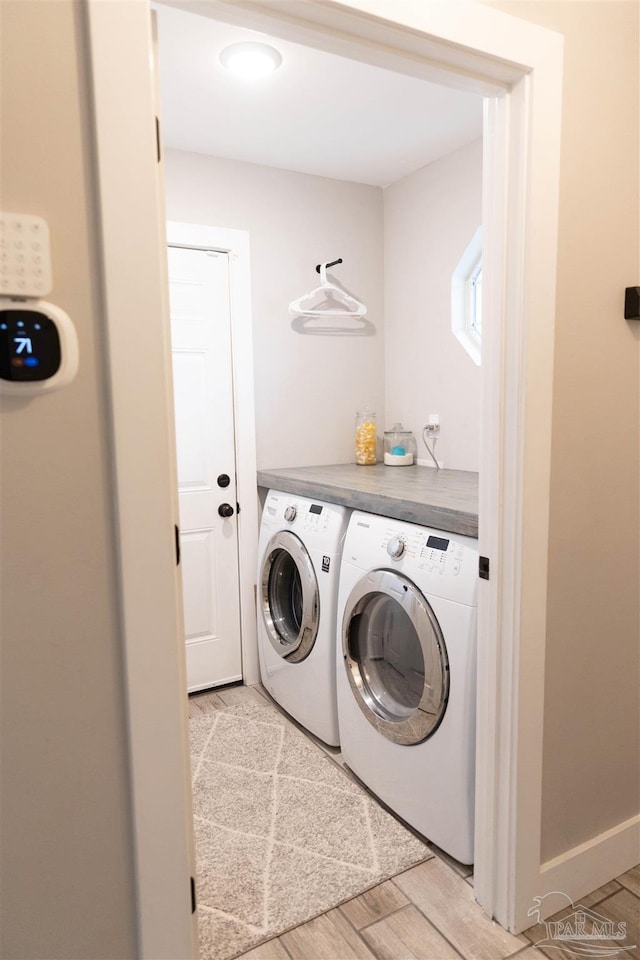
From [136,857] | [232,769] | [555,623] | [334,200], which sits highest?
[334,200]

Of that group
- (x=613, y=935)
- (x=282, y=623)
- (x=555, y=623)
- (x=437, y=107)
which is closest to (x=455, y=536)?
(x=555, y=623)

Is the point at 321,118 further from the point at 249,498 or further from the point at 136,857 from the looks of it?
the point at 136,857

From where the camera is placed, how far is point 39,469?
95cm

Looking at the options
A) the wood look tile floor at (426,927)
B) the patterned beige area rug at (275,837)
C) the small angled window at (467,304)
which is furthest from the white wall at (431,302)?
the wood look tile floor at (426,927)

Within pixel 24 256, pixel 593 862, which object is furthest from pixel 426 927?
pixel 24 256

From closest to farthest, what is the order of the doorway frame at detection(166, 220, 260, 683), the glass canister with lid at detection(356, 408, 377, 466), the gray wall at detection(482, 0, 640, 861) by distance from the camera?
1. the gray wall at detection(482, 0, 640, 861)
2. the doorway frame at detection(166, 220, 260, 683)
3. the glass canister with lid at detection(356, 408, 377, 466)

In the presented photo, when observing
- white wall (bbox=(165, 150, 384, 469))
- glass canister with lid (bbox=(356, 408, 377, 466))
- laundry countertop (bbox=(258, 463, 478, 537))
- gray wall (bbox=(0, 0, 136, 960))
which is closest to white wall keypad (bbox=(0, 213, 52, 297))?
gray wall (bbox=(0, 0, 136, 960))

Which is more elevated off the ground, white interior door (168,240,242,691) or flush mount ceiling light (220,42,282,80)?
flush mount ceiling light (220,42,282,80)

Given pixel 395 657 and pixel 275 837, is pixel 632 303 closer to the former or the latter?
pixel 395 657

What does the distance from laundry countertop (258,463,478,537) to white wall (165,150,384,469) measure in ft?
0.68

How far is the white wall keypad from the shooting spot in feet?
2.94

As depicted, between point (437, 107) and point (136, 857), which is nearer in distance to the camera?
point (136, 857)

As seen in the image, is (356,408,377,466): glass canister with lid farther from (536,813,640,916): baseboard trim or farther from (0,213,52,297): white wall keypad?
(0,213,52,297): white wall keypad

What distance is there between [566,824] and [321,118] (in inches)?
98.8
